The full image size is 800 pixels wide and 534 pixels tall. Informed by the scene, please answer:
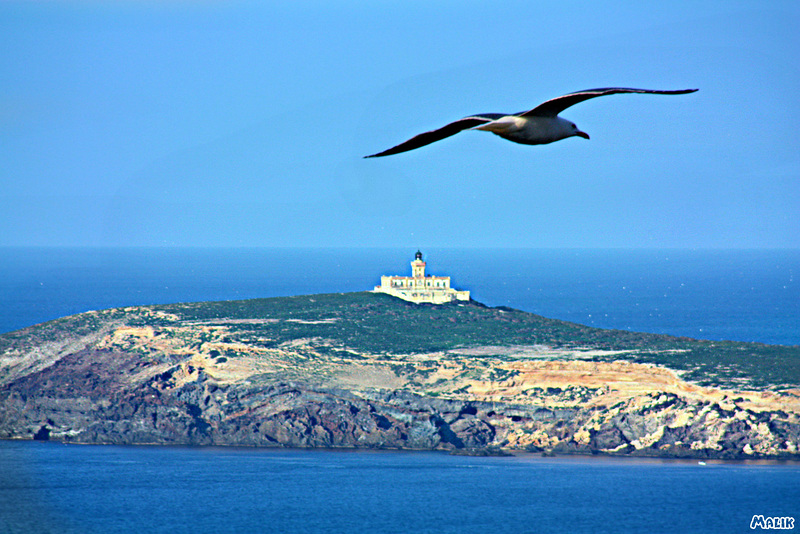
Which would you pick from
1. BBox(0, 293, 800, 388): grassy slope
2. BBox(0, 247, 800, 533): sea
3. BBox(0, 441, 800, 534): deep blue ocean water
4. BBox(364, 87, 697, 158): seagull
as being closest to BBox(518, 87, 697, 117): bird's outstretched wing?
BBox(364, 87, 697, 158): seagull

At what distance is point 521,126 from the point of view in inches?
385

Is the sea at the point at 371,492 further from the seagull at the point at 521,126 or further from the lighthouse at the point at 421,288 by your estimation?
the seagull at the point at 521,126

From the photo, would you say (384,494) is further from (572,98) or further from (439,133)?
(572,98)

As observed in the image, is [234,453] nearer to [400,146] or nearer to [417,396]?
[417,396]

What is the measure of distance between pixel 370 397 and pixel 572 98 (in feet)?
258

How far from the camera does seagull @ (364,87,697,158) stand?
952 centimetres

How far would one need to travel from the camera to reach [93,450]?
8569 centimetres

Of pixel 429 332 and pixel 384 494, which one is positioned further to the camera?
pixel 429 332

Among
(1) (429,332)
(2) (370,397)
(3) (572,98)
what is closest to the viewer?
(3) (572,98)

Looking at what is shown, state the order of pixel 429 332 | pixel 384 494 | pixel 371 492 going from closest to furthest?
pixel 384 494 < pixel 371 492 < pixel 429 332

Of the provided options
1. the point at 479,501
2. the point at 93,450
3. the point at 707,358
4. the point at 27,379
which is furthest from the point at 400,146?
the point at 27,379

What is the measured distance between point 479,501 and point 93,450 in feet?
115

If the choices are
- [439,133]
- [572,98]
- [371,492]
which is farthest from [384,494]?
[572,98]

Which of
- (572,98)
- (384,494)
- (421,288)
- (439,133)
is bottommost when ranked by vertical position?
(384,494)
